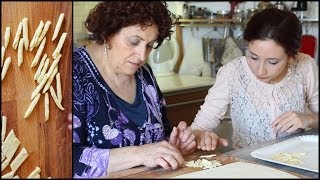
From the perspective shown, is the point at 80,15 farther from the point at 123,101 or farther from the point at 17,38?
the point at 123,101

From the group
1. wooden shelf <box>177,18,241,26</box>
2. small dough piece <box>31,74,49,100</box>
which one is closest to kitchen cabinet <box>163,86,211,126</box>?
wooden shelf <box>177,18,241,26</box>

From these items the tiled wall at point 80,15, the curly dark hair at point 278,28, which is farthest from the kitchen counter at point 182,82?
the tiled wall at point 80,15

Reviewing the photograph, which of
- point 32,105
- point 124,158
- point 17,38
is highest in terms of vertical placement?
point 17,38

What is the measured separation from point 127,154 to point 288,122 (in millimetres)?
338

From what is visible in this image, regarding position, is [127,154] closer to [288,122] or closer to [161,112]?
→ [161,112]

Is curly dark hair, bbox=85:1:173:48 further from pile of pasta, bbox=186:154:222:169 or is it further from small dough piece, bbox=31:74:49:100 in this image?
pile of pasta, bbox=186:154:222:169

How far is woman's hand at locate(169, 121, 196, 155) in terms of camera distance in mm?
853

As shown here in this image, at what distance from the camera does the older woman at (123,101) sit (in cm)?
74

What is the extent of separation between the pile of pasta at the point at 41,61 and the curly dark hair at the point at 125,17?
6cm

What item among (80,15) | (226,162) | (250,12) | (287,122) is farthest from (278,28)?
(80,15)

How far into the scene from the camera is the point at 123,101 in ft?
2.94

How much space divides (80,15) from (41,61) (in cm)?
13

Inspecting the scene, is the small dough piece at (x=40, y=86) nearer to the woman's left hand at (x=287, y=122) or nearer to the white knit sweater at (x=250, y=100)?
the white knit sweater at (x=250, y=100)

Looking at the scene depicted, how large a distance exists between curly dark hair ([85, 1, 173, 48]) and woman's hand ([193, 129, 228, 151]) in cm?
22
